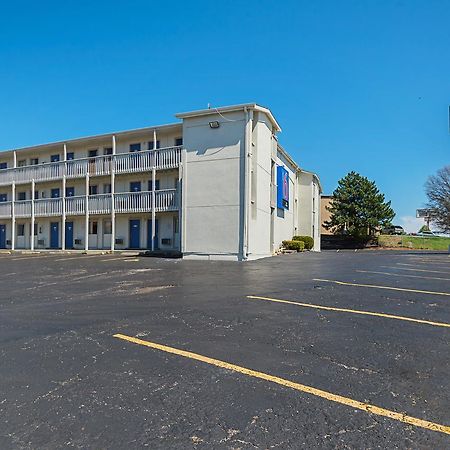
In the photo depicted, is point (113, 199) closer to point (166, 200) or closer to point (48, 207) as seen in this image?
point (166, 200)

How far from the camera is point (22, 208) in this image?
27953 millimetres

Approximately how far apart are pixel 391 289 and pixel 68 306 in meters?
7.50

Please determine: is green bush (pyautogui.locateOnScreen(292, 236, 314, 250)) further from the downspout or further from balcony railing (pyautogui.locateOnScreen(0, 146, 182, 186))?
balcony railing (pyautogui.locateOnScreen(0, 146, 182, 186))

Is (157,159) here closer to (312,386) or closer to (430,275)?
(430,275)

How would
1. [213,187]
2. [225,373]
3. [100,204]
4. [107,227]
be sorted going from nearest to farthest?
[225,373], [213,187], [100,204], [107,227]

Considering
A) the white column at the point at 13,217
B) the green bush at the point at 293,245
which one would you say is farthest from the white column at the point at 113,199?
the green bush at the point at 293,245

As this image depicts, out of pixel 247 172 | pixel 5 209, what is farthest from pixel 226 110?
pixel 5 209

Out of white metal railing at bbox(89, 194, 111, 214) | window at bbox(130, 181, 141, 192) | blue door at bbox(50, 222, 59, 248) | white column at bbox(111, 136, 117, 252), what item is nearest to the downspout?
window at bbox(130, 181, 141, 192)

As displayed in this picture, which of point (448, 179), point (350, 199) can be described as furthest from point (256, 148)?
point (448, 179)

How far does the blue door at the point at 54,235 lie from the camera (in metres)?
27.7

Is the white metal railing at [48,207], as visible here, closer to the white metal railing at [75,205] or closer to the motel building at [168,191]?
the motel building at [168,191]

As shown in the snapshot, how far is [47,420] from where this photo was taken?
275 centimetres

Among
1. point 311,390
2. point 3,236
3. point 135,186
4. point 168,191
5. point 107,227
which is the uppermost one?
point 135,186

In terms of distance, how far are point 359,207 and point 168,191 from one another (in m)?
28.3
